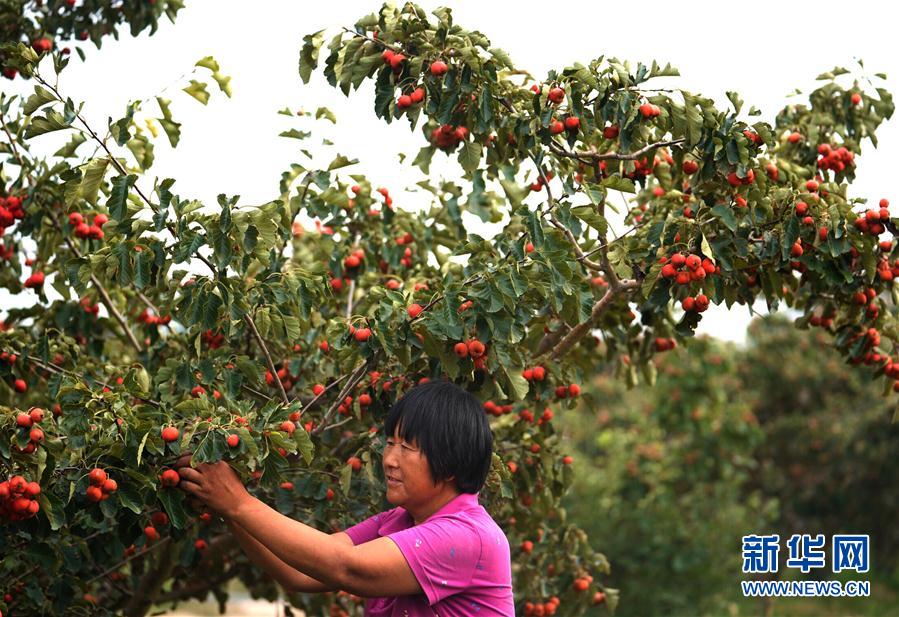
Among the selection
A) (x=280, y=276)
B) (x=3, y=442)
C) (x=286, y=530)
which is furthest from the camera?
(x=280, y=276)

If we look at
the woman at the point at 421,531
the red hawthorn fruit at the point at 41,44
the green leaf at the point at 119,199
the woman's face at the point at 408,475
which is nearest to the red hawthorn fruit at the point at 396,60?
the green leaf at the point at 119,199

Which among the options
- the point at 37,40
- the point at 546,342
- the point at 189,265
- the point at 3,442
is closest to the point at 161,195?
the point at 189,265

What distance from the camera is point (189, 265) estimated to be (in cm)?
363

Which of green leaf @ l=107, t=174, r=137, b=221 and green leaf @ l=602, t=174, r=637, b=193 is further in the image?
green leaf @ l=602, t=174, r=637, b=193

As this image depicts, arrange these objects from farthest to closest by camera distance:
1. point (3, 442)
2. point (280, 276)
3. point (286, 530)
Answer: point (280, 276) < point (3, 442) < point (286, 530)

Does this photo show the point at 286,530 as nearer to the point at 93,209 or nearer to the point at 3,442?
the point at 3,442

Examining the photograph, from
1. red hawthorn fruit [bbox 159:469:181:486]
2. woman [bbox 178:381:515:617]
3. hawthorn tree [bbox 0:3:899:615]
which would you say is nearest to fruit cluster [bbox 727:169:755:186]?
hawthorn tree [bbox 0:3:899:615]

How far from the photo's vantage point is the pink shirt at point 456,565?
2645 millimetres

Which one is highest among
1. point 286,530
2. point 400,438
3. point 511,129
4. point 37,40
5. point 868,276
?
point 37,40

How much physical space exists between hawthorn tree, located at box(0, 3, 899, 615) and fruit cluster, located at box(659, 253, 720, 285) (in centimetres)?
1

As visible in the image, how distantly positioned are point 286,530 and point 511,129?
6.24 feet

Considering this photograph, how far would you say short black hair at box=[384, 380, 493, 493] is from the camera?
277cm

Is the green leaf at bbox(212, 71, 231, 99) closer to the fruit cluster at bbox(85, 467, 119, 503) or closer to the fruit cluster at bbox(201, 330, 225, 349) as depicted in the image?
the fruit cluster at bbox(201, 330, 225, 349)

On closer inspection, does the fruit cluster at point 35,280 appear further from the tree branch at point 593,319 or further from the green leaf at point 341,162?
the tree branch at point 593,319
